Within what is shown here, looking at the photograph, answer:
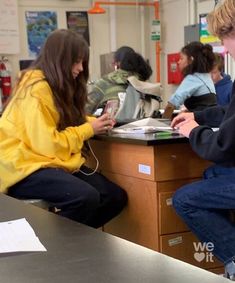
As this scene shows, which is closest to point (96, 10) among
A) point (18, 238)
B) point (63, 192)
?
point (63, 192)

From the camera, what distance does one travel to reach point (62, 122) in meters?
2.16

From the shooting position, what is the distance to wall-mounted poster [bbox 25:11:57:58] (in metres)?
5.48

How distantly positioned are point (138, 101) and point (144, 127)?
98cm

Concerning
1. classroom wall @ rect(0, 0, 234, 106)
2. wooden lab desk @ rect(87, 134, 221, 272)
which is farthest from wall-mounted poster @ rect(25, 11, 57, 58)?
wooden lab desk @ rect(87, 134, 221, 272)

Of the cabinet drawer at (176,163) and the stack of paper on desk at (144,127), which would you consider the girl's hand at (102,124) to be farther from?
the cabinet drawer at (176,163)

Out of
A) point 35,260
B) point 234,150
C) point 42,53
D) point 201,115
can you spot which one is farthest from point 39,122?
point 35,260

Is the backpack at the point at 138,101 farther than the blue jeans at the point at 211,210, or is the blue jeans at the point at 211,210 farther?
the backpack at the point at 138,101

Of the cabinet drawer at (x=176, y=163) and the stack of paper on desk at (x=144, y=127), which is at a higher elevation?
→ the stack of paper on desk at (x=144, y=127)

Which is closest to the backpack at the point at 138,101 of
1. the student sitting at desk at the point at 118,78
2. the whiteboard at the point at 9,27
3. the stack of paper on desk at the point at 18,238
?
the student sitting at desk at the point at 118,78

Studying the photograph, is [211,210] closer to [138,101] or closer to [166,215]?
[166,215]

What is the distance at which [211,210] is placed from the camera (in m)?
1.82

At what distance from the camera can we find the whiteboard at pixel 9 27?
17.4ft

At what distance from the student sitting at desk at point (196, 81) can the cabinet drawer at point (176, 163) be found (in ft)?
4.42

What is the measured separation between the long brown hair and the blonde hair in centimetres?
83
